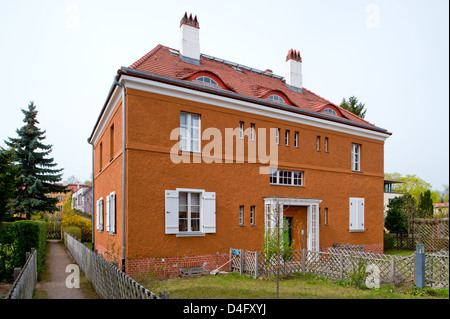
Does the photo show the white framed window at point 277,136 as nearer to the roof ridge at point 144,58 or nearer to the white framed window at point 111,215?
the roof ridge at point 144,58

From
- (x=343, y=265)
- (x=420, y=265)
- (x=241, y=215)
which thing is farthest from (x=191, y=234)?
(x=420, y=265)

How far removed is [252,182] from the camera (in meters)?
14.6

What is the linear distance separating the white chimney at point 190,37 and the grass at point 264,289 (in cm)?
1023

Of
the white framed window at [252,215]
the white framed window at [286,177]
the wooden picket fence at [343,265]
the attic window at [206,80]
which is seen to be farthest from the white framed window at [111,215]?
the white framed window at [286,177]

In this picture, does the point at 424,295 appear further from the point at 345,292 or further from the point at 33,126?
the point at 33,126

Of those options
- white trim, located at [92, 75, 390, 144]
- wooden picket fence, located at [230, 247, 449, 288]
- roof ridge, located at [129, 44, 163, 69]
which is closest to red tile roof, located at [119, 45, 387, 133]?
roof ridge, located at [129, 44, 163, 69]

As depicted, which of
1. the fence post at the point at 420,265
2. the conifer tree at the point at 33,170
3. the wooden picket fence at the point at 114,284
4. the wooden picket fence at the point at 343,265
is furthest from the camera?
the conifer tree at the point at 33,170

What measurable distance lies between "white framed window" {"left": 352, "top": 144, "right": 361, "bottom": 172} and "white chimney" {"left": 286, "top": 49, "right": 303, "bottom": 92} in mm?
4955

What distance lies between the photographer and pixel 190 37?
16406 mm

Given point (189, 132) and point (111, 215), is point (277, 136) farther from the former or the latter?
point (111, 215)

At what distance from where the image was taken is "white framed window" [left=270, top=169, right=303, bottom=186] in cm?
1542

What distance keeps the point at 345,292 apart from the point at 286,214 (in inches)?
228

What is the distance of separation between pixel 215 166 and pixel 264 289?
510 centimetres

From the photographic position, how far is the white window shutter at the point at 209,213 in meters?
12.8
